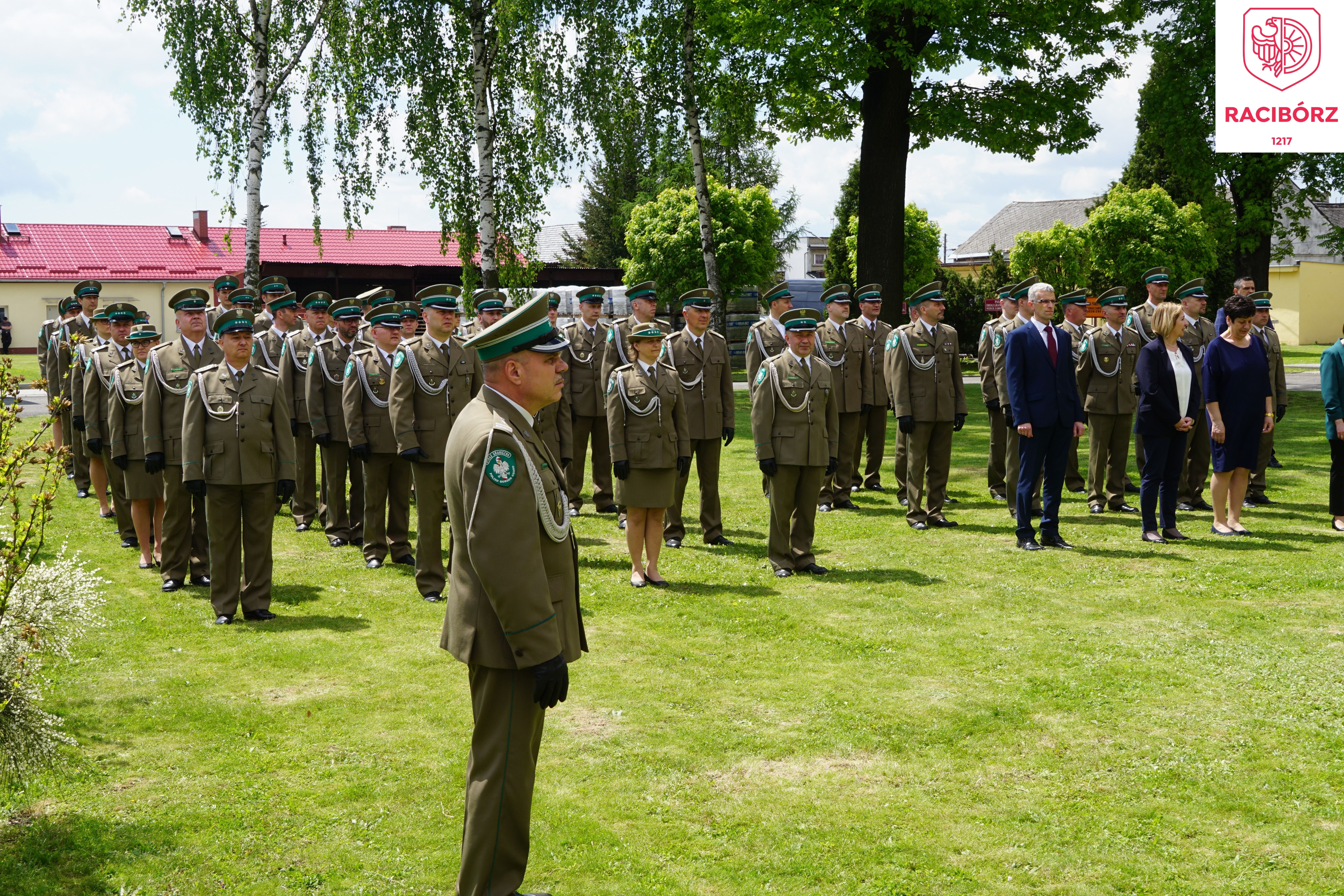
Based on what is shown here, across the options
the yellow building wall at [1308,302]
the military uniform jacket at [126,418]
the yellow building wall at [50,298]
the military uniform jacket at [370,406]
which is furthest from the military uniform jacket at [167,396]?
the yellow building wall at [1308,302]

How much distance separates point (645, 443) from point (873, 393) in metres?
5.33

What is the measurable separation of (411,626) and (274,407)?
191 centimetres

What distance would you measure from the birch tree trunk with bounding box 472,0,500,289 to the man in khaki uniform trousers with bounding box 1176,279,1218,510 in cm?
1160

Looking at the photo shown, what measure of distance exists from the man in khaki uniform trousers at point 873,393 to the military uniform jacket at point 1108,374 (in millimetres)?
2248

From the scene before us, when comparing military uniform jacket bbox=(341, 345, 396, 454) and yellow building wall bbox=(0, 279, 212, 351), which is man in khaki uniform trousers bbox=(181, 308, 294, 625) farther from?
yellow building wall bbox=(0, 279, 212, 351)

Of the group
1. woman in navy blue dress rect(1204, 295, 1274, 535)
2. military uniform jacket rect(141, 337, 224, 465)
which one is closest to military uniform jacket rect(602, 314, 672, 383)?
military uniform jacket rect(141, 337, 224, 465)

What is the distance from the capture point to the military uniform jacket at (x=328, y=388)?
10.9 meters

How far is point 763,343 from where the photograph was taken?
12.5 metres

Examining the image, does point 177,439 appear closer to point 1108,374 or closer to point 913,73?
point 1108,374

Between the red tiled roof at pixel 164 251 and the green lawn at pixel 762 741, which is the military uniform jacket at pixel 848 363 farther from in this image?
the red tiled roof at pixel 164 251

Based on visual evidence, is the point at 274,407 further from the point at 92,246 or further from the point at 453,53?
the point at 92,246

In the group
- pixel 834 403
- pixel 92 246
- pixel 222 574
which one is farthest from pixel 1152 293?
pixel 92 246

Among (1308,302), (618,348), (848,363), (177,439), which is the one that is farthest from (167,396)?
(1308,302)

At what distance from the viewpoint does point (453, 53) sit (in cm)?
1977
